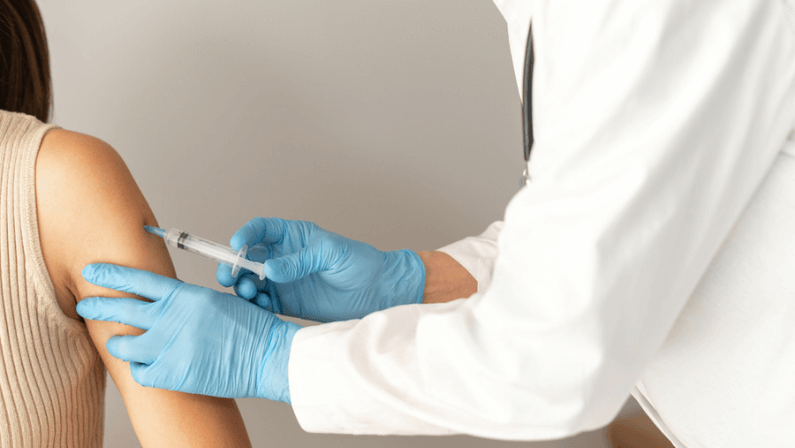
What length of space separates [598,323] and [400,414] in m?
0.31

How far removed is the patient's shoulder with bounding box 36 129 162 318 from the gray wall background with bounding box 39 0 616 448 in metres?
0.60

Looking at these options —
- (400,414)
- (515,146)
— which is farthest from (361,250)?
(515,146)

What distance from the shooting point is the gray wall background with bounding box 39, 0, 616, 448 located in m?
1.43

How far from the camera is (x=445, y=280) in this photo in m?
1.32

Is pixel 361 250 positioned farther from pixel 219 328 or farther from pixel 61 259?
pixel 61 259

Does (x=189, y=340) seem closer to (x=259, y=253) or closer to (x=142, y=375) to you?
(x=142, y=375)

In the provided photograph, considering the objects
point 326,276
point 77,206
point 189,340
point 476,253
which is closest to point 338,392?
point 189,340

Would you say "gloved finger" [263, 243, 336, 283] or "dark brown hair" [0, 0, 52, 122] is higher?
"dark brown hair" [0, 0, 52, 122]

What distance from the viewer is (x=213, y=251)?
1004mm

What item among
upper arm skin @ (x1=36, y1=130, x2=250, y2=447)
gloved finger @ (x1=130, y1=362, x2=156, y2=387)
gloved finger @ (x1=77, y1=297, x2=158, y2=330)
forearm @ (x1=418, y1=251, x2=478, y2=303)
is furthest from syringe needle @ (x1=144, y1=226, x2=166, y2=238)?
forearm @ (x1=418, y1=251, x2=478, y2=303)

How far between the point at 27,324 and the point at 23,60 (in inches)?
22.0

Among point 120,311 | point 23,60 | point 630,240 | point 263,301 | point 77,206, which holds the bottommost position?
point 263,301

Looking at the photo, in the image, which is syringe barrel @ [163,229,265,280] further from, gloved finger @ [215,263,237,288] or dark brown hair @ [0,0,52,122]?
dark brown hair @ [0,0,52,122]

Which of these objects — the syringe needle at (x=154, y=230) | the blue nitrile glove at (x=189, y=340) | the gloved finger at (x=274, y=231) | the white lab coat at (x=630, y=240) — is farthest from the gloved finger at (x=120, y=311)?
the white lab coat at (x=630, y=240)
